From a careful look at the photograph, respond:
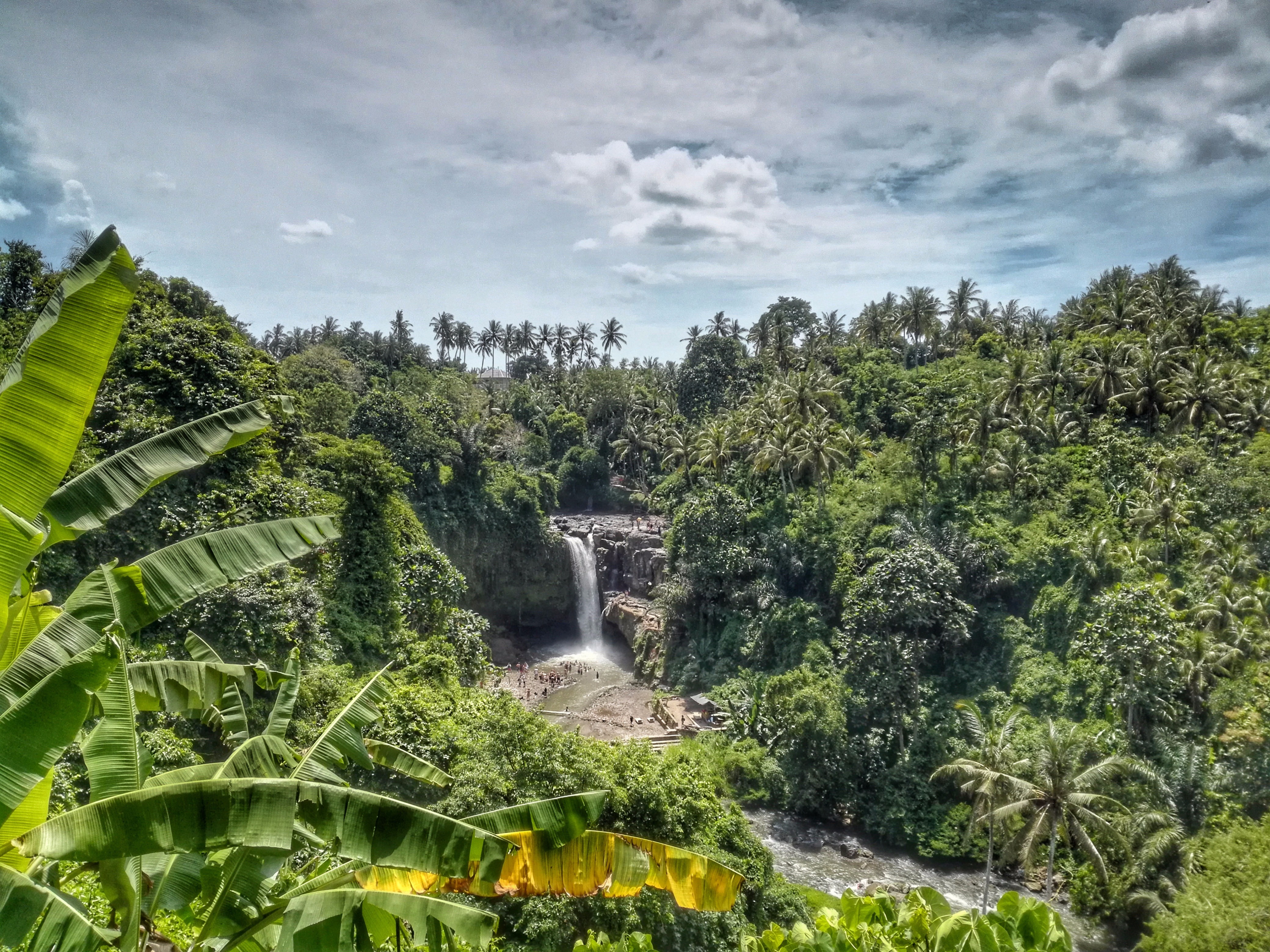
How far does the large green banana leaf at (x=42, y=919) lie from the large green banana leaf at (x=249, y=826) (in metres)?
0.16

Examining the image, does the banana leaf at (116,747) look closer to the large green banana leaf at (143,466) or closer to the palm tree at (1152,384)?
the large green banana leaf at (143,466)

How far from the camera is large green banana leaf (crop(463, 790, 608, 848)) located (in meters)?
4.89

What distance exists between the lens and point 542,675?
37.7 m

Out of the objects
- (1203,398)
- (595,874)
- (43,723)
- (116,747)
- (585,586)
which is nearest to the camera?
(43,723)

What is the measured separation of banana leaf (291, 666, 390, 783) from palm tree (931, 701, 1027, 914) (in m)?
17.4

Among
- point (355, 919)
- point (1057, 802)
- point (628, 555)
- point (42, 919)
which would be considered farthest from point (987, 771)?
point (628, 555)

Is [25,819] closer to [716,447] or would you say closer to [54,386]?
[54,386]

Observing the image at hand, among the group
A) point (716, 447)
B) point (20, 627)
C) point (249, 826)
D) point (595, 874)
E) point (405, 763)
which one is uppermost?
point (716, 447)

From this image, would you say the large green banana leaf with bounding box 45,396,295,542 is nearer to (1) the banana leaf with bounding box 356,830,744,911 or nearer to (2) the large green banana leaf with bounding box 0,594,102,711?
(2) the large green banana leaf with bounding box 0,594,102,711

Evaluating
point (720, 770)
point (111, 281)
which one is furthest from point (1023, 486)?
point (111, 281)

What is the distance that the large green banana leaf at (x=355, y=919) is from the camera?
13.0 feet

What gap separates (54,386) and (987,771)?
21.1 m

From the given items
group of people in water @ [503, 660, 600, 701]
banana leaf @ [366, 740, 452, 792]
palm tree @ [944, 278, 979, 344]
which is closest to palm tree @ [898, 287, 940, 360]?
palm tree @ [944, 278, 979, 344]

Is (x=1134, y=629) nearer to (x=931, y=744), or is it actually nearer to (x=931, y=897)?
(x=931, y=744)
